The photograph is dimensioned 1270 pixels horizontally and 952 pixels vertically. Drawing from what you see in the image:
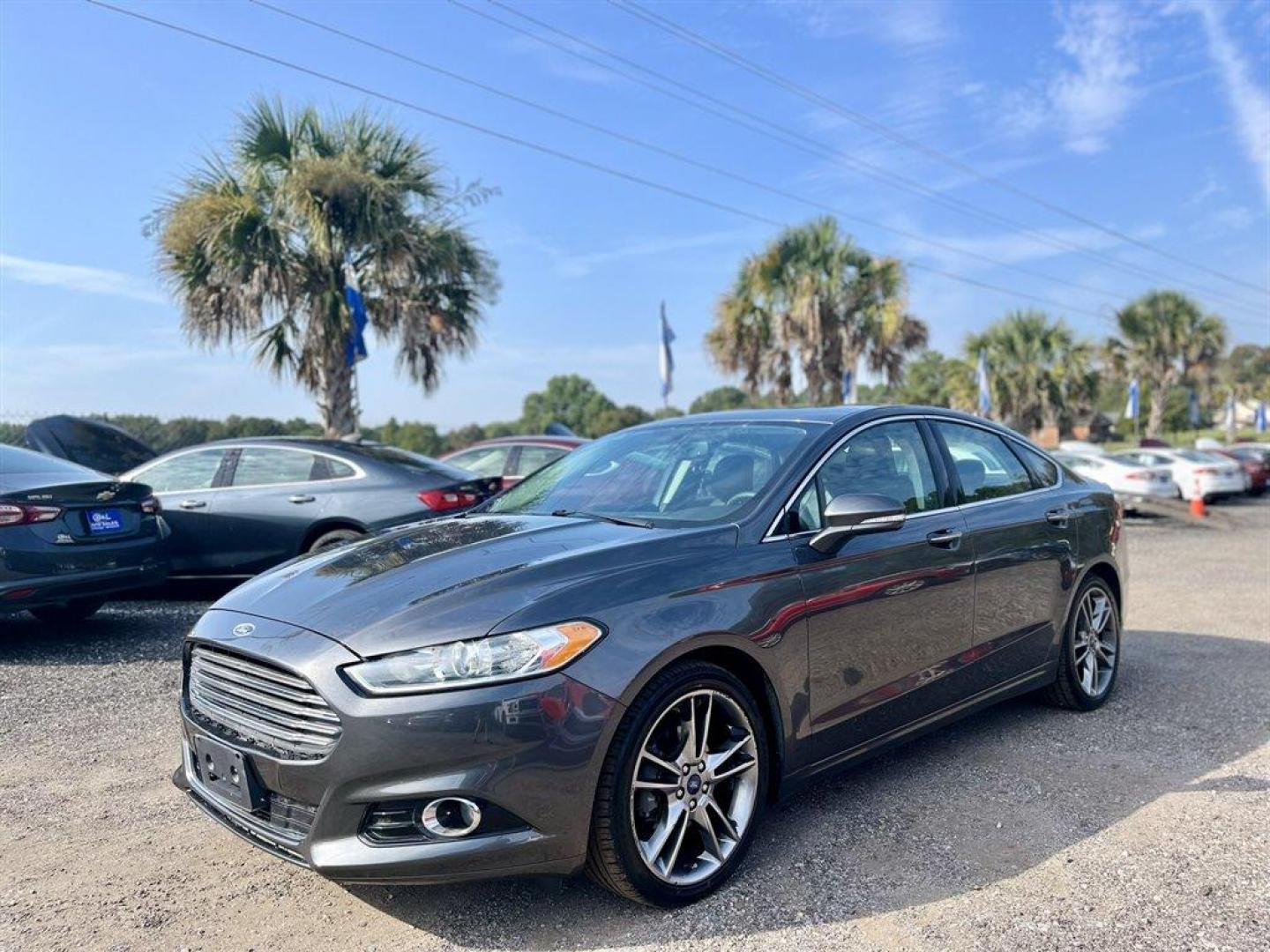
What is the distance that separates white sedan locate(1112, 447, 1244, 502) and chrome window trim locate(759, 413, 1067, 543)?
17277mm

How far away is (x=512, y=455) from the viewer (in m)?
10.6

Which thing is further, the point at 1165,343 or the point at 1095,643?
the point at 1165,343

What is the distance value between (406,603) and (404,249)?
40.6ft

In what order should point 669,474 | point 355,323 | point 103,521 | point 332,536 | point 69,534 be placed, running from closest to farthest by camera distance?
point 669,474, point 69,534, point 103,521, point 332,536, point 355,323

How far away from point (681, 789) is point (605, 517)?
41.9 inches

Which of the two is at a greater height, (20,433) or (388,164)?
(388,164)

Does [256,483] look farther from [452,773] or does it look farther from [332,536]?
[452,773]

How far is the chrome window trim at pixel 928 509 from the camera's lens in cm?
335

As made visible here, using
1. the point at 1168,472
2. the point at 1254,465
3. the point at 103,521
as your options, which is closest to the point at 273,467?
the point at 103,521

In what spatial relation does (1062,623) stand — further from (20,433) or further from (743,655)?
(20,433)

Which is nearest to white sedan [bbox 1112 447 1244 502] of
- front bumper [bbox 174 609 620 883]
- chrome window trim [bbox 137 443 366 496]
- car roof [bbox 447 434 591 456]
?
car roof [bbox 447 434 591 456]

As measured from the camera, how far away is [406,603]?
2.72m

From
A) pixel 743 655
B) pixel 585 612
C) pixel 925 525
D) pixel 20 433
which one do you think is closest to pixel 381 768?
pixel 585 612

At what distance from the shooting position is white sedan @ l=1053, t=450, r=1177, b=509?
18203 millimetres
